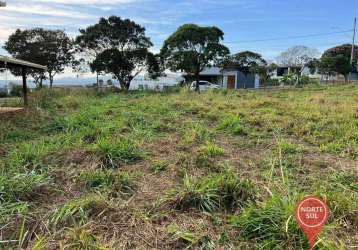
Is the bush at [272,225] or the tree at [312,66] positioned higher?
the tree at [312,66]

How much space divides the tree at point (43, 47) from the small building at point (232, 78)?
12.4 m

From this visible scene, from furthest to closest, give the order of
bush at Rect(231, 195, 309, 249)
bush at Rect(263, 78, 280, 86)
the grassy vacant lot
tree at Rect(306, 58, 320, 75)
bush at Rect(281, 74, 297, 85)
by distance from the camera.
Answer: tree at Rect(306, 58, 320, 75) → bush at Rect(263, 78, 280, 86) → bush at Rect(281, 74, 297, 85) → the grassy vacant lot → bush at Rect(231, 195, 309, 249)

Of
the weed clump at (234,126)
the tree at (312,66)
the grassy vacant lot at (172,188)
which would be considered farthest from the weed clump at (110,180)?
the tree at (312,66)

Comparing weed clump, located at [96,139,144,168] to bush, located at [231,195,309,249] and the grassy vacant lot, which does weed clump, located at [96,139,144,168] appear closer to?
the grassy vacant lot

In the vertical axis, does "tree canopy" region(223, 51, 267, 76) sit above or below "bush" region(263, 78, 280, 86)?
above

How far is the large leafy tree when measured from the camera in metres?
22.6

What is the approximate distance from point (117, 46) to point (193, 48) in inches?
189

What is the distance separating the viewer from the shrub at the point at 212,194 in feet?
10.1

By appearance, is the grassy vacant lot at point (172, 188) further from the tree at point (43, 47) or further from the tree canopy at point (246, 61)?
the tree canopy at point (246, 61)

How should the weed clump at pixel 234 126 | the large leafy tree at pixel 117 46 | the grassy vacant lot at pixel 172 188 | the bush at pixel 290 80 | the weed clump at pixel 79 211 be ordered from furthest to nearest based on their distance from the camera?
the bush at pixel 290 80 < the large leafy tree at pixel 117 46 < the weed clump at pixel 234 126 < the weed clump at pixel 79 211 < the grassy vacant lot at pixel 172 188

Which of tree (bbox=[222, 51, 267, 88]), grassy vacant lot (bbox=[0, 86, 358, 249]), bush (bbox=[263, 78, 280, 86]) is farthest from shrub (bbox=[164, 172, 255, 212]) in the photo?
bush (bbox=[263, 78, 280, 86])

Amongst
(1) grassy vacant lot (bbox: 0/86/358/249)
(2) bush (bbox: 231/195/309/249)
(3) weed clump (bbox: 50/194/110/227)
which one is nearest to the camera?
(2) bush (bbox: 231/195/309/249)

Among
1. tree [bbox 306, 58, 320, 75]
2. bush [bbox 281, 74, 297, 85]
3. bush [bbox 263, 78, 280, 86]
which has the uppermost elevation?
tree [bbox 306, 58, 320, 75]

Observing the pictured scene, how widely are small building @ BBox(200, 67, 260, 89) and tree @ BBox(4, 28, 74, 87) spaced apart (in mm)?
12401
